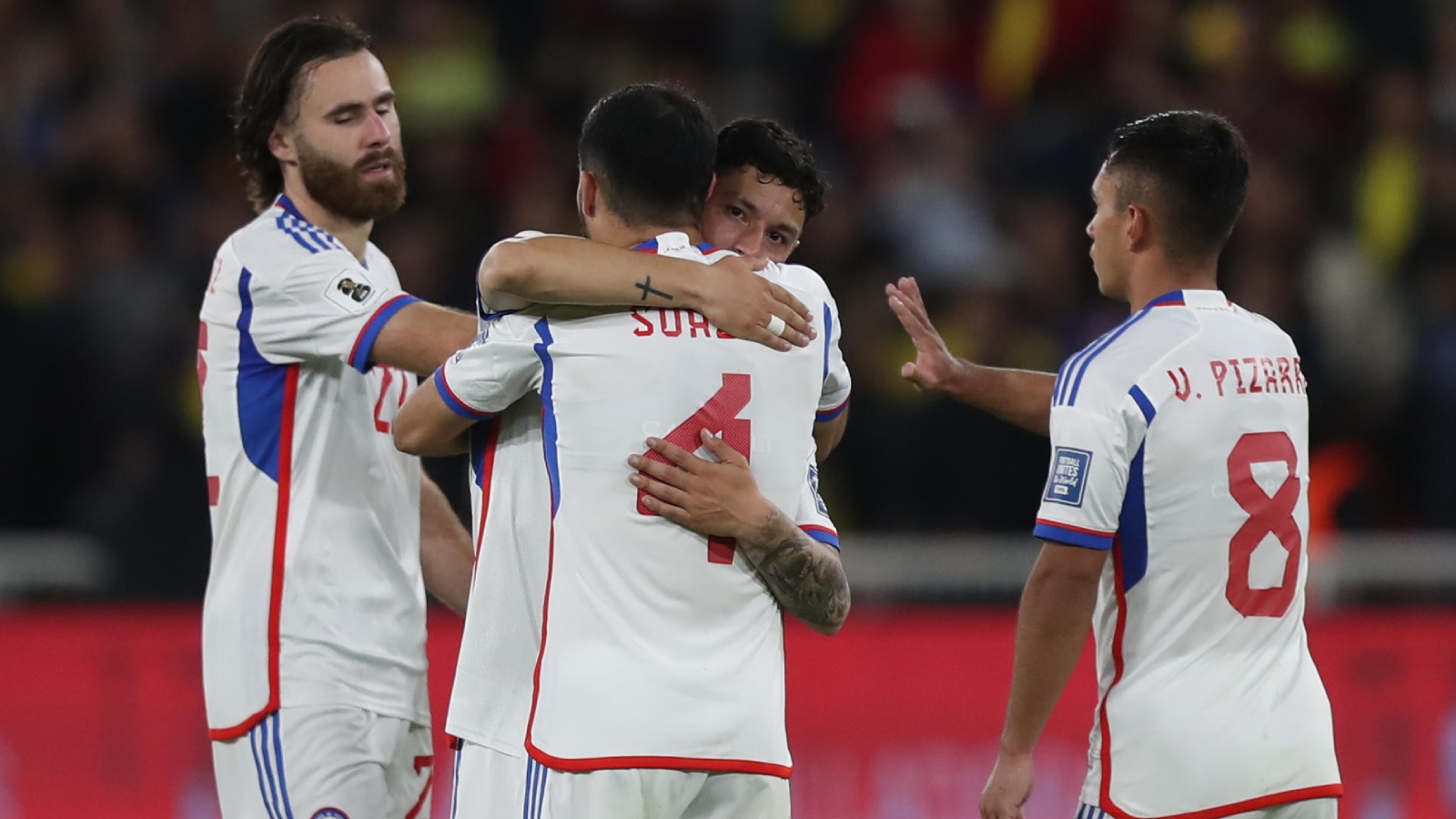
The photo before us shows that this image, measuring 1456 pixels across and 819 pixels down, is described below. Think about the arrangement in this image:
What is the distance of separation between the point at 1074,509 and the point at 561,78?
8177 millimetres

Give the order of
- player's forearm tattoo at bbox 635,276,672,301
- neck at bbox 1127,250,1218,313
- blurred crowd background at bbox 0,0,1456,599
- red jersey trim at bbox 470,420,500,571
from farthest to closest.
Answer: blurred crowd background at bbox 0,0,1456,599, neck at bbox 1127,250,1218,313, red jersey trim at bbox 470,420,500,571, player's forearm tattoo at bbox 635,276,672,301

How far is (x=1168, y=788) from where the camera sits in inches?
170

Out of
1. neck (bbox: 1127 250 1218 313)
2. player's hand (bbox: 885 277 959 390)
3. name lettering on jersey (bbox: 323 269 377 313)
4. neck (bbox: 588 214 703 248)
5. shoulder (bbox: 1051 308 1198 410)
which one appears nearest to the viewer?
neck (bbox: 588 214 703 248)

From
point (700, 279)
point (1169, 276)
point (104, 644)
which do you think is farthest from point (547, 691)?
point (104, 644)

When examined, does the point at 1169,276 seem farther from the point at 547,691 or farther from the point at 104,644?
the point at 104,644

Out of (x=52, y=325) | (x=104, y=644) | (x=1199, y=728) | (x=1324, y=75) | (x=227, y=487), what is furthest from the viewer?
(x=1324, y=75)

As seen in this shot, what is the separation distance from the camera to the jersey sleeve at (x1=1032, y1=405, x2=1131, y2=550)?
431cm

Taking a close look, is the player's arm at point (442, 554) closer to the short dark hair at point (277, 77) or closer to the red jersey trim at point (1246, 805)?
the short dark hair at point (277, 77)

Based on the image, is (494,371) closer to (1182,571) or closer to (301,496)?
(301,496)

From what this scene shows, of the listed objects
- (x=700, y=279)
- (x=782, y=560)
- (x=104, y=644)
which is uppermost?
(x=700, y=279)

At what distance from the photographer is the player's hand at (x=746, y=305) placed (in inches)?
159

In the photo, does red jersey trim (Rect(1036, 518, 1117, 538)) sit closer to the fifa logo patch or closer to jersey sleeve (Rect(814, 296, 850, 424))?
jersey sleeve (Rect(814, 296, 850, 424))

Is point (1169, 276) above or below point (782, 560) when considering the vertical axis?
above

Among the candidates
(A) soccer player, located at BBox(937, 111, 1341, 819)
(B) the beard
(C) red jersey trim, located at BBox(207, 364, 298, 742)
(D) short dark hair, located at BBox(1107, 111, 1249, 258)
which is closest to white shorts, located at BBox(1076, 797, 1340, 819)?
(A) soccer player, located at BBox(937, 111, 1341, 819)
